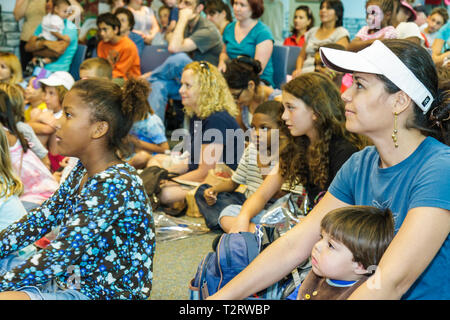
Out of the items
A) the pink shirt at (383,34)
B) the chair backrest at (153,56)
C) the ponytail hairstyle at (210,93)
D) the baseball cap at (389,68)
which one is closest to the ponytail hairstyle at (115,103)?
the baseball cap at (389,68)

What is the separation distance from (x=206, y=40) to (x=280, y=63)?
734 millimetres

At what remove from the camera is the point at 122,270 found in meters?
1.72

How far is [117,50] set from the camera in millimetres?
5512

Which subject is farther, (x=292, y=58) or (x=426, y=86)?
(x=292, y=58)

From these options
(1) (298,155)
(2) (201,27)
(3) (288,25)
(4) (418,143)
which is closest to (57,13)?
(2) (201,27)

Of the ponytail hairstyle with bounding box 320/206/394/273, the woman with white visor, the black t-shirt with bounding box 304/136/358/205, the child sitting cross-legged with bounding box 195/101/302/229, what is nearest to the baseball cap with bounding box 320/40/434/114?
the woman with white visor

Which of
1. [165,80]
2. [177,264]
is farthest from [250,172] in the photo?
[165,80]

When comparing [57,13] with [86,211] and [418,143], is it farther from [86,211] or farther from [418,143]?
[418,143]

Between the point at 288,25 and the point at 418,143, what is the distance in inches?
245

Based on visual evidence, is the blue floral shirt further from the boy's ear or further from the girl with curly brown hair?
the girl with curly brown hair

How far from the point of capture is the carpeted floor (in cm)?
257

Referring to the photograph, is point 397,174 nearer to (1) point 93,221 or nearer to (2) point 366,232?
(2) point 366,232

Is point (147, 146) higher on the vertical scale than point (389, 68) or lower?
lower

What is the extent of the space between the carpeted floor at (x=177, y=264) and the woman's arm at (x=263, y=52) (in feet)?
6.56
